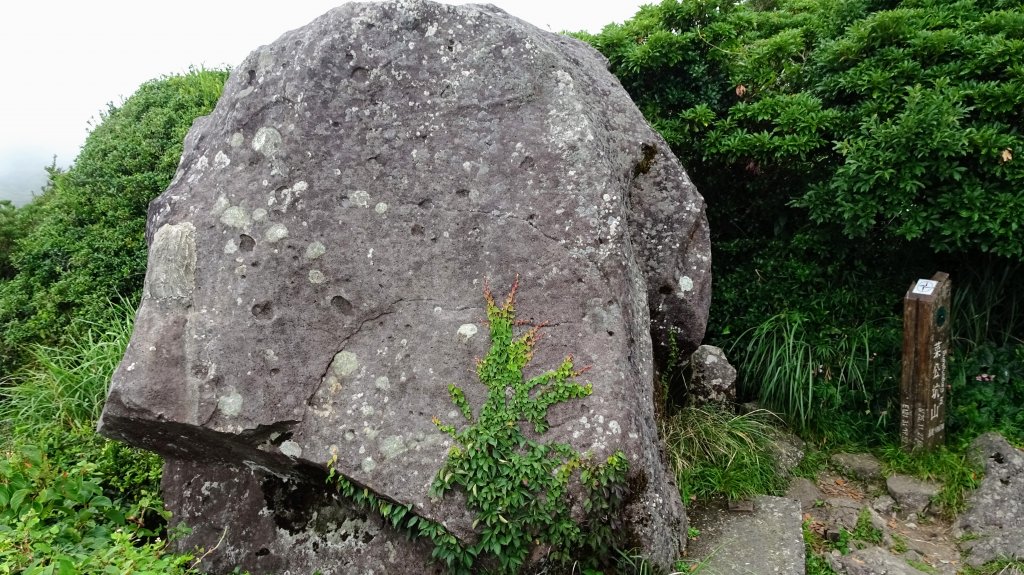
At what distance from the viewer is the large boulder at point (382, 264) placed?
121 inches

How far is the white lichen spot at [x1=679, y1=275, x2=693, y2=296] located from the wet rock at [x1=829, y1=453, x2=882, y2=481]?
166cm

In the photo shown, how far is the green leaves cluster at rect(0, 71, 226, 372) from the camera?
5.61 metres

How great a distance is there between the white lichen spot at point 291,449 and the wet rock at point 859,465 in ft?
11.7

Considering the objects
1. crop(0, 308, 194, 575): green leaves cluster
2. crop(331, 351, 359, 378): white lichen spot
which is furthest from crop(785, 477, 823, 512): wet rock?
crop(0, 308, 194, 575): green leaves cluster

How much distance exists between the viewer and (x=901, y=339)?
16.2 ft

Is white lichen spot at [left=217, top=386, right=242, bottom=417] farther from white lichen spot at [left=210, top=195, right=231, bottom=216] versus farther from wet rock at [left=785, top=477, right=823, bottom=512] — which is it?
wet rock at [left=785, top=477, right=823, bottom=512]

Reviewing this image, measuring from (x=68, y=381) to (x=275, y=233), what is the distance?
2.65 meters

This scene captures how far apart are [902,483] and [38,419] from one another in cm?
561

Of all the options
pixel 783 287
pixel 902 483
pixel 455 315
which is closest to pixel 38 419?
pixel 455 315

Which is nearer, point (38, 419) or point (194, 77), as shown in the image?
point (38, 419)

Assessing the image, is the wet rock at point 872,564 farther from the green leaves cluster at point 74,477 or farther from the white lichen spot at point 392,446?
the green leaves cluster at point 74,477

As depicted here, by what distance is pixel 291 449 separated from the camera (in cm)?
309

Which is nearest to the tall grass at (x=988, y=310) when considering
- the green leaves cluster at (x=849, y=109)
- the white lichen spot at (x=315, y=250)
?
the green leaves cluster at (x=849, y=109)

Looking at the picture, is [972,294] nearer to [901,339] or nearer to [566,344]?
[901,339]
